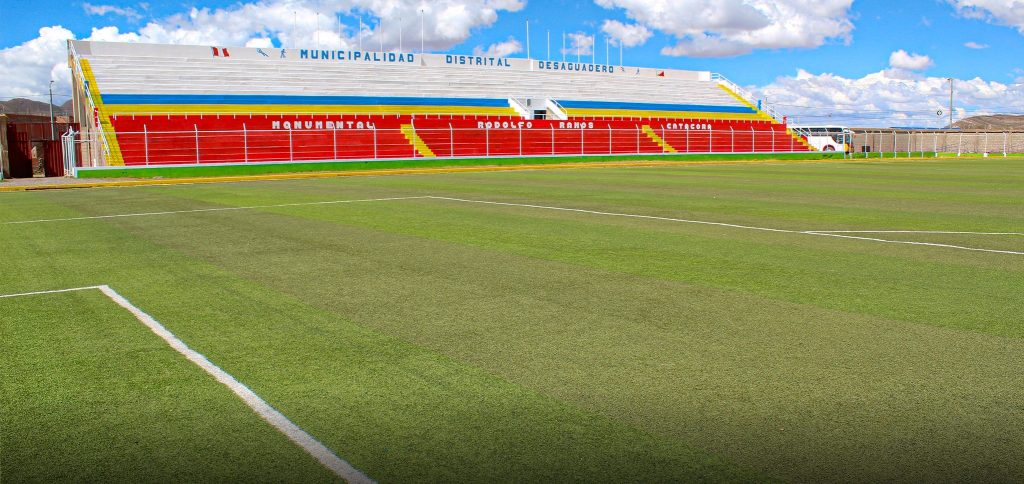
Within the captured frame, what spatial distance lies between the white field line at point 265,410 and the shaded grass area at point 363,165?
78.1 feet

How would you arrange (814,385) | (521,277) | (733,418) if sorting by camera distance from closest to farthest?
(733,418) < (814,385) < (521,277)

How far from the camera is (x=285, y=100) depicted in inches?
1912

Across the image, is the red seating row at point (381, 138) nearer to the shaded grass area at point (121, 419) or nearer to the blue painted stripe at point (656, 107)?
the blue painted stripe at point (656, 107)

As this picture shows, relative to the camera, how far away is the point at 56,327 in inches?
233

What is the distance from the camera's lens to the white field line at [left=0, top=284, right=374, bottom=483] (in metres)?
3.48

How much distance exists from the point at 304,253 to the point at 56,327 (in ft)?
11.8

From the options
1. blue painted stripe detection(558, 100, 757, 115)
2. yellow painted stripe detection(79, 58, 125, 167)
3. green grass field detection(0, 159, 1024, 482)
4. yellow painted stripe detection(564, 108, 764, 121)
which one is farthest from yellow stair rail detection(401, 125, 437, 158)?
green grass field detection(0, 159, 1024, 482)

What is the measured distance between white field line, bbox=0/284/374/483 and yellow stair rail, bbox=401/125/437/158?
3258 centimetres

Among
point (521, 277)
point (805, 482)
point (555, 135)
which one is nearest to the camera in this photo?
point (805, 482)

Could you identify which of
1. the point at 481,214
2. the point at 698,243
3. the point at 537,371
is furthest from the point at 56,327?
the point at 481,214

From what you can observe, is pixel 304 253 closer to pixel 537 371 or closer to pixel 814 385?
pixel 537 371

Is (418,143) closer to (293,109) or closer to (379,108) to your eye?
(293,109)

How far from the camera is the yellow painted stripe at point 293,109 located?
4206cm

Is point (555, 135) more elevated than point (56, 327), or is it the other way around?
point (555, 135)
